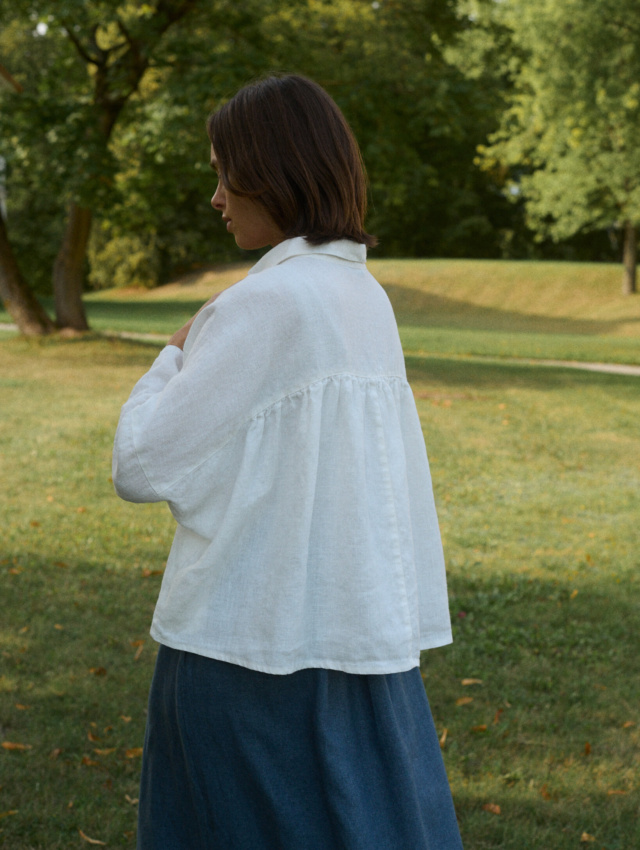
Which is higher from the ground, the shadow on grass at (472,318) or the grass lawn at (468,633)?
the grass lawn at (468,633)

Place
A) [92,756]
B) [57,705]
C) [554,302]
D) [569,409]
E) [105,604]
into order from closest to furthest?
[92,756]
[57,705]
[105,604]
[569,409]
[554,302]

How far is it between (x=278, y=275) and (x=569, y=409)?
11.0m

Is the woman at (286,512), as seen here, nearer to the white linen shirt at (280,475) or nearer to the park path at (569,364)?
the white linen shirt at (280,475)

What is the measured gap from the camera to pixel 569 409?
477 inches

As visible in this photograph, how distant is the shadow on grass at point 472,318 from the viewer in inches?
1199

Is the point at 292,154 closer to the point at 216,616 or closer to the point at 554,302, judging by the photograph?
the point at 216,616

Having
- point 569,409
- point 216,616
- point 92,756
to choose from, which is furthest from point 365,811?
point 569,409

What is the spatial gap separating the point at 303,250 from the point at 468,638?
346cm

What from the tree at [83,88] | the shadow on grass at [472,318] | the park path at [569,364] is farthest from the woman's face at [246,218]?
the shadow on grass at [472,318]

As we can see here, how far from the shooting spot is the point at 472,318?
34.1 m

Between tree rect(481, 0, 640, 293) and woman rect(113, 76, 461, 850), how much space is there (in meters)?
21.1

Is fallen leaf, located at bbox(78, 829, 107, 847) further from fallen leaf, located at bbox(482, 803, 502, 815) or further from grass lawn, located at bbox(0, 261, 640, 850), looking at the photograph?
fallen leaf, located at bbox(482, 803, 502, 815)

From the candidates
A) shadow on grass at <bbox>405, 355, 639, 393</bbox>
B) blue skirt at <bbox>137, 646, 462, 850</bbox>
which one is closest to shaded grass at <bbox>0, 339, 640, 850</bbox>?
blue skirt at <bbox>137, 646, 462, 850</bbox>

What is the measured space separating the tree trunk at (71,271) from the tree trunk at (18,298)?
1.19 ft
